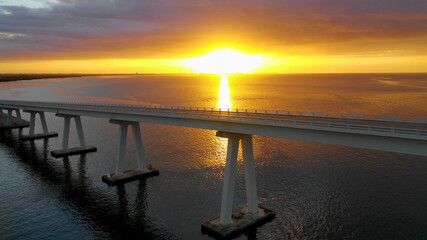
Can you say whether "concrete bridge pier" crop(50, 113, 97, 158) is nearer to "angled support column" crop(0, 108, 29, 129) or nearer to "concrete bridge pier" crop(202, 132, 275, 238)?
"concrete bridge pier" crop(202, 132, 275, 238)

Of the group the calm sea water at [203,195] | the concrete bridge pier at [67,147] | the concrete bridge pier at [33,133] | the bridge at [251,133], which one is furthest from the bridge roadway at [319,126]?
the concrete bridge pier at [33,133]

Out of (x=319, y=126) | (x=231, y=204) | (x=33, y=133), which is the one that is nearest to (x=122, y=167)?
(x=231, y=204)

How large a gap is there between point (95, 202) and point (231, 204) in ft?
71.1

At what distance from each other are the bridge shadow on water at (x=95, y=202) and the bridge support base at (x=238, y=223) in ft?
15.5

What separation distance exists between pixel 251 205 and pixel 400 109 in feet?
368

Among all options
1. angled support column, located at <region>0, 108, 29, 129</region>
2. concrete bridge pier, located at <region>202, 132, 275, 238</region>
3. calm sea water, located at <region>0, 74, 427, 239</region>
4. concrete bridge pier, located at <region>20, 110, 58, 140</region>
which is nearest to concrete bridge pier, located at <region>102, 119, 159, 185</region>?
calm sea water, located at <region>0, 74, 427, 239</region>

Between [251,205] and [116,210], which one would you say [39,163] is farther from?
[251,205]

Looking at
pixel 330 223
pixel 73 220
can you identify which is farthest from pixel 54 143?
pixel 330 223

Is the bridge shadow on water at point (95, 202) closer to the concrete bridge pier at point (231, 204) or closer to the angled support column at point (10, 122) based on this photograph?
the concrete bridge pier at point (231, 204)

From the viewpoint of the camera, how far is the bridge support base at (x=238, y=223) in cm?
3294

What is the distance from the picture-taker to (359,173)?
171 ft

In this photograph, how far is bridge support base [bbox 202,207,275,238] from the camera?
32.9 m

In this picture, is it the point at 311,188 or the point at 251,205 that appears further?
the point at 311,188

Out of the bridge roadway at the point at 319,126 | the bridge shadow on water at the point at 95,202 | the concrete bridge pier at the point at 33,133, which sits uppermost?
the bridge roadway at the point at 319,126
